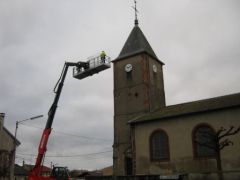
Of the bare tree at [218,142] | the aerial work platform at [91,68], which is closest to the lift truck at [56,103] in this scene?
the aerial work platform at [91,68]

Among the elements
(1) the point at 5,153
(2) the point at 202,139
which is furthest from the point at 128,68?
(1) the point at 5,153

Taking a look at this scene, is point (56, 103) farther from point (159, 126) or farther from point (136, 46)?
point (136, 46)

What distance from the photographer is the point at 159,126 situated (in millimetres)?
30547

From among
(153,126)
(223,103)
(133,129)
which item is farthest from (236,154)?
(133,129)

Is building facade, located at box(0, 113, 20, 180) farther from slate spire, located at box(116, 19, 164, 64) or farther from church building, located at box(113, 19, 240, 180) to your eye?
slate spire, located at box(116, 19, 164, 64)

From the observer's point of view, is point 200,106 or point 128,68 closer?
point 200,106

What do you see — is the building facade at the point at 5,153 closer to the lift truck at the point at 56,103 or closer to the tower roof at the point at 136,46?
the lift truck at the point at 56,103

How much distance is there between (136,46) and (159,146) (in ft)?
50.7

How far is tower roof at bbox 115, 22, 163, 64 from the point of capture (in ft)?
131

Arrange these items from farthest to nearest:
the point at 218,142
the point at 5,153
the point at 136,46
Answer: the point at 136,46
the point at 5,153
the point at 218,142

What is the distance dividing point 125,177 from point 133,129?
10596 millimetres

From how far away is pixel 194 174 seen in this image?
999 inches

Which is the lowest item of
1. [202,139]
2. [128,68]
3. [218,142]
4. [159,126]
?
[218,142]

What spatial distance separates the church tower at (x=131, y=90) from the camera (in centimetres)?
3572
